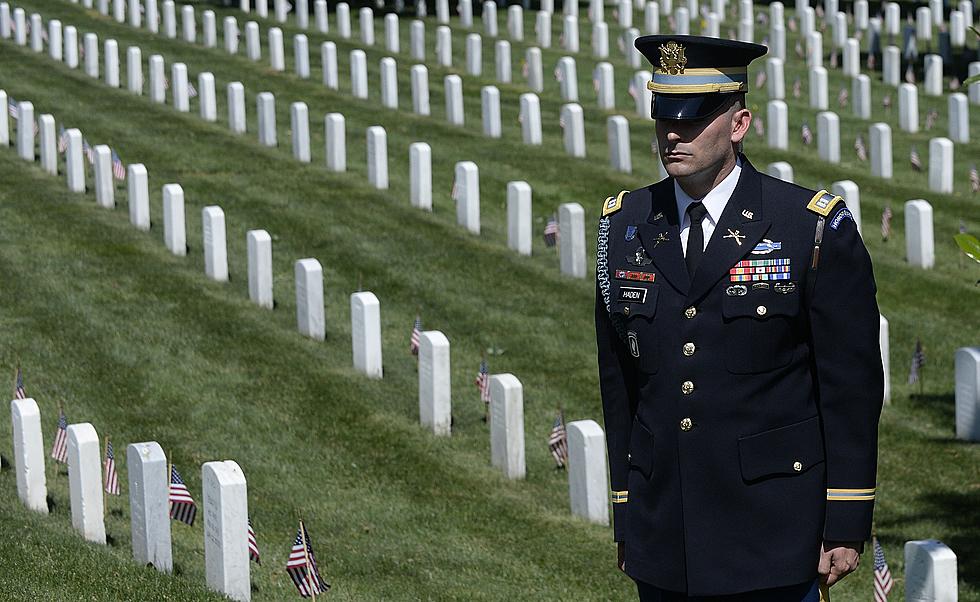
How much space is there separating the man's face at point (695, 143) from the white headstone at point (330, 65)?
1973 centimetres

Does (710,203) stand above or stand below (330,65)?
above

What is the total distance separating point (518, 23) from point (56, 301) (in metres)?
16.7

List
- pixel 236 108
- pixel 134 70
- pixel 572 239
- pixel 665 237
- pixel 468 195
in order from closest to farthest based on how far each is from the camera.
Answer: pixel 665 237 → pixel 572 239 → pixel 468 195 → pixel 236 108 → pixel 134 70

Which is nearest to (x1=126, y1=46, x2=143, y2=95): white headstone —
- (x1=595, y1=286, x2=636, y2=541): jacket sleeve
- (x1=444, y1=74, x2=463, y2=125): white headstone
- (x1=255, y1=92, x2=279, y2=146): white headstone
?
(x1=255, y1=92, x2=279, y2=146): white headstone

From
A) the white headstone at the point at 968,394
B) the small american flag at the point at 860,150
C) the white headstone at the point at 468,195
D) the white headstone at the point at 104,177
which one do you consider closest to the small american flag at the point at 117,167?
the white headstone at the point at 104,177

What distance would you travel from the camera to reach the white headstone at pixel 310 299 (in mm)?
12672

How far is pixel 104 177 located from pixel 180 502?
867cm

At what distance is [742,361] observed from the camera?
190 inches

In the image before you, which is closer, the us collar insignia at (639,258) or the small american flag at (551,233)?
the us collar insignia at (639,258)

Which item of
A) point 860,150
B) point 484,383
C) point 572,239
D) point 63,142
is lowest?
point 860,150

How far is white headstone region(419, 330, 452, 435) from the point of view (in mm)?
10773

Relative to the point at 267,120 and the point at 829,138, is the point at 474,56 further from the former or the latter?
the point at 829,138

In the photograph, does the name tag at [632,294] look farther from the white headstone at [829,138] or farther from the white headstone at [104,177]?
the white headstone at [829,138]

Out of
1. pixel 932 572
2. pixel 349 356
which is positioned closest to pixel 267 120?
pixel 349 356
